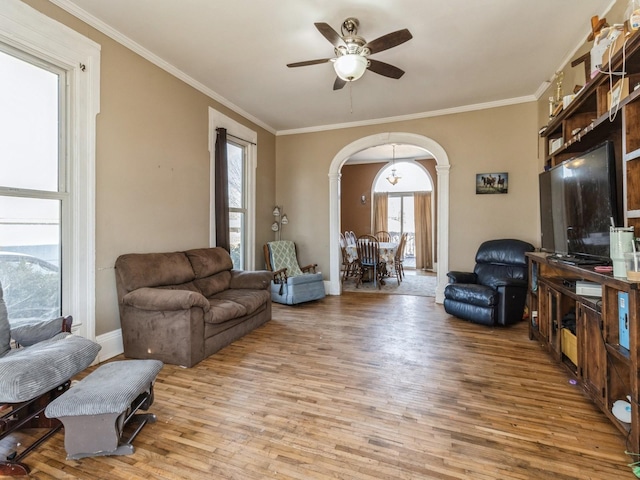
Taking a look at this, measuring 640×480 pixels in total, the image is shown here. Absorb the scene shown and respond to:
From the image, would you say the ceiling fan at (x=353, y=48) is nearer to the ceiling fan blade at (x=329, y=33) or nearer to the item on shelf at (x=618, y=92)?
the ceiling fan blade at (x=329, y=33)

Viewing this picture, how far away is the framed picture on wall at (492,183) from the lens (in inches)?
184

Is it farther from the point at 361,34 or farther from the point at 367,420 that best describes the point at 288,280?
the point at 361,34

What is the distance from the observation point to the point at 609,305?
181 cm

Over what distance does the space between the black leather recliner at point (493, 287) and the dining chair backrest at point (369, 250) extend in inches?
80.7

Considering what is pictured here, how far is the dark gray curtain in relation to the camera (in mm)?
4371

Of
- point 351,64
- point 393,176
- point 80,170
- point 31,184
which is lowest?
point 31,184

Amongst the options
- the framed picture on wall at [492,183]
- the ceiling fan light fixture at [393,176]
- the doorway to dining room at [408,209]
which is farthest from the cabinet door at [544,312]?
the doorway to dining room at [408,209]

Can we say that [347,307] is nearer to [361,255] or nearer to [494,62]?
[361,255]

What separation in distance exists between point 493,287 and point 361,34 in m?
3.21

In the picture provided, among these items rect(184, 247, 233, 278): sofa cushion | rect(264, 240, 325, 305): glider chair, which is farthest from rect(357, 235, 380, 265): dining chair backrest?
rect(184, 247, 233, 278): sofa cushion

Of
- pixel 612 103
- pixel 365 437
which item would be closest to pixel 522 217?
pixel 612 103

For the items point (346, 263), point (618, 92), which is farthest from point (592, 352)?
point (346, 263)

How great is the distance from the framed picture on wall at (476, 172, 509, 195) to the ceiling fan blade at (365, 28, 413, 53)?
3003 mm

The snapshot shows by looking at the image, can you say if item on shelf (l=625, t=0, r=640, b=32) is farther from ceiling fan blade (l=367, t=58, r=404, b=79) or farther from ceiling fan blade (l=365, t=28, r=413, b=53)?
ceiling fan blade (l=367, t=58, r=404, b=79)
